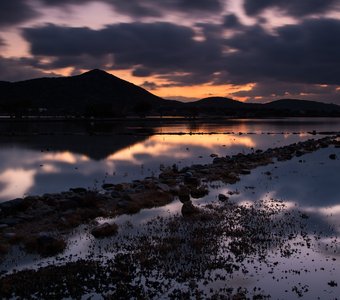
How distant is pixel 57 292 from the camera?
11.2 metres

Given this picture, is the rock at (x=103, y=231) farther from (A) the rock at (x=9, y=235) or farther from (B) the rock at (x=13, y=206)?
(B) the rock at (x=13, y=206)

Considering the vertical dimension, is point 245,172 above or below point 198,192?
below

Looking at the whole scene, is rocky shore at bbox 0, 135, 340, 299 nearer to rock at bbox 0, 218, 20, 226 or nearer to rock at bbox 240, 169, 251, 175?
rock at bbox 0, 218, 20, 226

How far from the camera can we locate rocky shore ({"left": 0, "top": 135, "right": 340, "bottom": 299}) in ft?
38.4

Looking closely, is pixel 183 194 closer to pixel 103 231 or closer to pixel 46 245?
pixel 103 231

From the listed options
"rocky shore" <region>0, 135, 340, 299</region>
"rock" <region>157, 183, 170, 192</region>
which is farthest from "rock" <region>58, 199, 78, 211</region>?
"rock" <region>157, 183, 170, 192</region>

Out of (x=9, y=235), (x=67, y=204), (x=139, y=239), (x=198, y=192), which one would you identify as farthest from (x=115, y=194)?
(x=9, y=235)

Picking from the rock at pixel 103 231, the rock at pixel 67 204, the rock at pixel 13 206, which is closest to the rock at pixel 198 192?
the rock at pixel 67 204

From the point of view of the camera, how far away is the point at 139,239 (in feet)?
52.9

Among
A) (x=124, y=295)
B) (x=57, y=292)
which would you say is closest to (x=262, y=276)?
(x=124, y=295)

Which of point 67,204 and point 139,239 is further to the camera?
point 67,204

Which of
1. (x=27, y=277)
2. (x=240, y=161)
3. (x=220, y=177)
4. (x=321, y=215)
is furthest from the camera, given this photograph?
(x=240, y=161)

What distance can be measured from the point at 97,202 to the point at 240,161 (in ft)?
75.6

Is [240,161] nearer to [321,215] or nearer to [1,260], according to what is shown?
[321,215]
